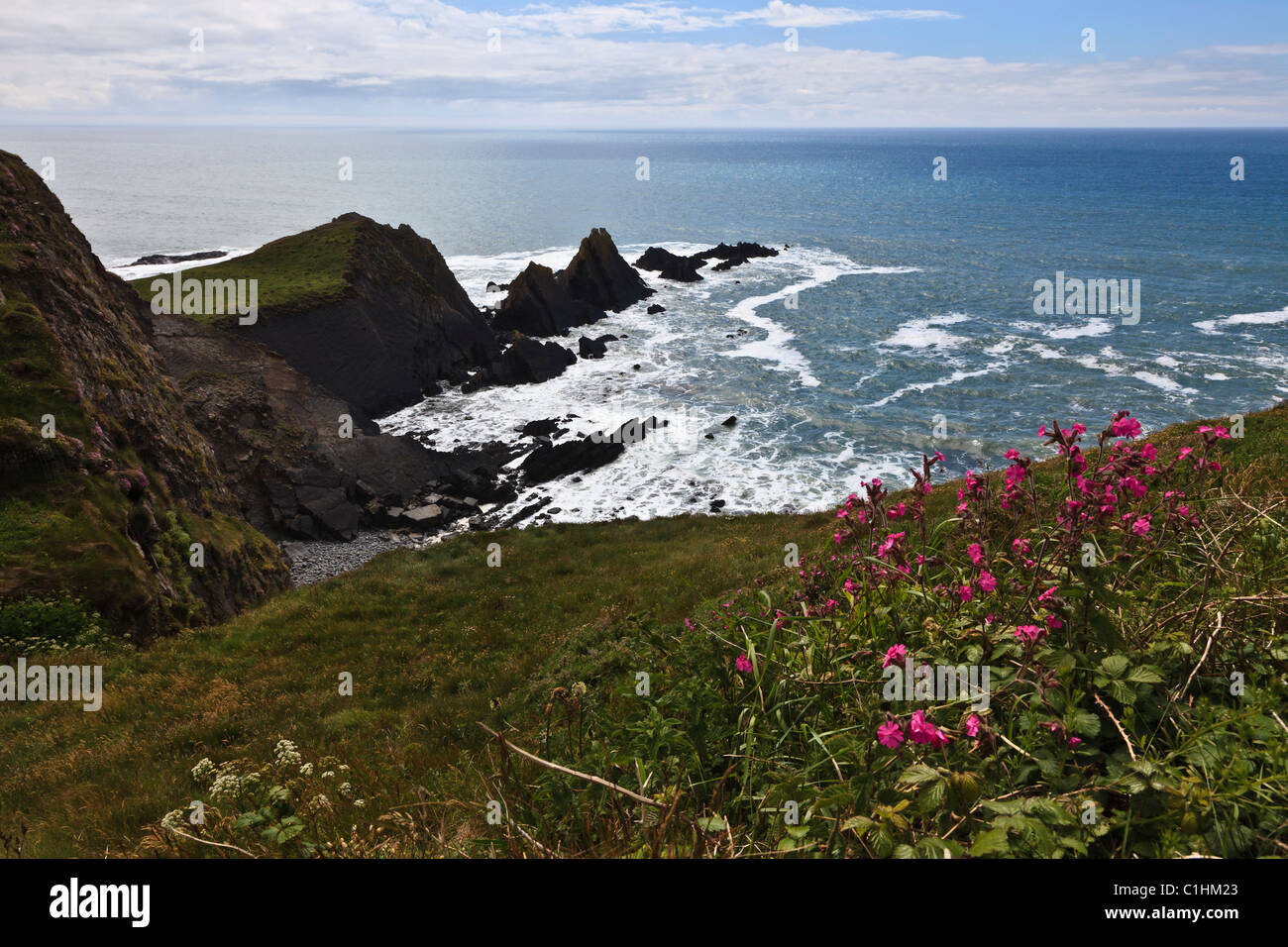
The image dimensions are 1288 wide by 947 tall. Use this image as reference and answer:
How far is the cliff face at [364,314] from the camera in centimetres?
4412

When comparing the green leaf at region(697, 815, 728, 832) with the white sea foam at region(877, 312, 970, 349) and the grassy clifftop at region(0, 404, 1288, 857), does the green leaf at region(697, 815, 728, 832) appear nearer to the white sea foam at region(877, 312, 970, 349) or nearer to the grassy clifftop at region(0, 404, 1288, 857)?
the grassy clifftop at region(0, 404, 1288, 857)

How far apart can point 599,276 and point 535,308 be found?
36.2 ft

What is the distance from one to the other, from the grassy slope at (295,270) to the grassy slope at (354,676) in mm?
30838

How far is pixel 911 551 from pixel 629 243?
334 feet

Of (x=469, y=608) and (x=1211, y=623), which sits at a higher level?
(x=1211, y=623)

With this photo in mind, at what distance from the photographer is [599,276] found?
2662 inches

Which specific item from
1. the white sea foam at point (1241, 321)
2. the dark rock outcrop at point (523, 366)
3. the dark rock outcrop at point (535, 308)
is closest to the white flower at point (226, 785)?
the dark rock outcrop at point (523, 366)

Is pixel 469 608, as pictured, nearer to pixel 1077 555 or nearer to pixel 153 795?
pixel 153 795

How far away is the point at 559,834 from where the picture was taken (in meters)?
3.64

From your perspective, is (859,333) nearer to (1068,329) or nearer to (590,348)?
(1068,329)

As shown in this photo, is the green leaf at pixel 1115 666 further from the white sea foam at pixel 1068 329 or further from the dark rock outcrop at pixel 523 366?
the white sea foam at pixel 1068 329

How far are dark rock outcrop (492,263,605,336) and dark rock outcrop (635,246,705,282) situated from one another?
71.5 feet

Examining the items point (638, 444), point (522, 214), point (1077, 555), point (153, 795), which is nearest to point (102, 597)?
point (153, 795)

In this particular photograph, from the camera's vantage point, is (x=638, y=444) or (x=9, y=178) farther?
(x=638, y=444)
